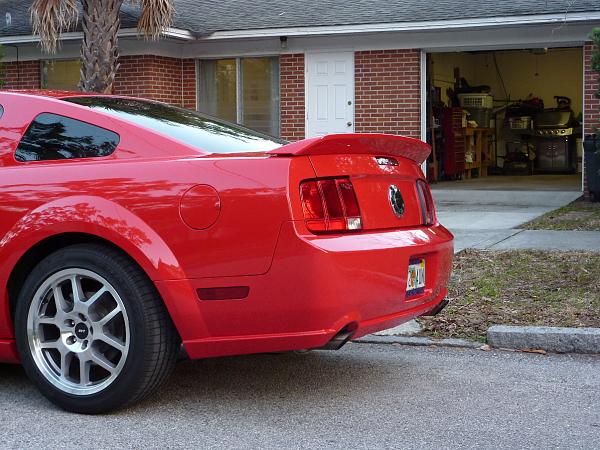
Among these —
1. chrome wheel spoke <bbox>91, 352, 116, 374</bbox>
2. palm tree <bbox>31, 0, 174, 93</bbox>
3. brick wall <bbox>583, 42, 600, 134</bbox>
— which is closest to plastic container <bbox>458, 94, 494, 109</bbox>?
brick wall <bbox>583, 42, 600, 134</bbox>

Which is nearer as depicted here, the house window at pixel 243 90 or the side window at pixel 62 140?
the side window at pixel 62 140

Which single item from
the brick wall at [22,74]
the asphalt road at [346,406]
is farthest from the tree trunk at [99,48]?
the asphalt road at [346,406]

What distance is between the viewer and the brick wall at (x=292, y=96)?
16.8 meters

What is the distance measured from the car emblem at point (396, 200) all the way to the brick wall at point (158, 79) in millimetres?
12474

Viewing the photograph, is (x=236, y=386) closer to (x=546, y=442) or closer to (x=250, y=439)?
(x=250, y=439)

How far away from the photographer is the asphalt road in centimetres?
416

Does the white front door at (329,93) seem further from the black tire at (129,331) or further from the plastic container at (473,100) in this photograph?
the black tire at (129,331)

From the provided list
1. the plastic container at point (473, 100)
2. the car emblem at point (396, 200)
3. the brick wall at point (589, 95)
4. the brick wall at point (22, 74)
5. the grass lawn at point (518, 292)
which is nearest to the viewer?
the car emblem at point (396, 200)

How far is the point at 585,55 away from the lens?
15.1 metres

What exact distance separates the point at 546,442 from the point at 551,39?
12.0 metres

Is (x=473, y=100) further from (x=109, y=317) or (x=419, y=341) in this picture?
(x=109, y=317)

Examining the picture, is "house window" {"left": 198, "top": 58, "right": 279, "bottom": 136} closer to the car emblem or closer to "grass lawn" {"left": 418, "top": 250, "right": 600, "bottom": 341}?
"grass lawn" {"left": 418, "top": 250, "right": 600, "bottom": 341}

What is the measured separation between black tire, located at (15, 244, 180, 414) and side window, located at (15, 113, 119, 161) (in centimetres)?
51

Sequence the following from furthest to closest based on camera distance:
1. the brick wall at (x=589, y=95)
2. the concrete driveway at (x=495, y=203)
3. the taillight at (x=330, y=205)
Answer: the brick wall at (x=589, y=95) → the concrete driveway at (x=495, y=203) → the taillight at (x=330, y=205)
